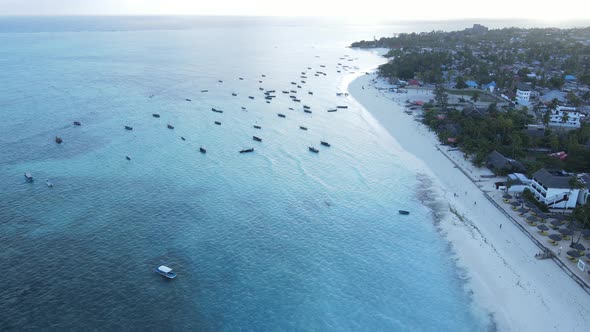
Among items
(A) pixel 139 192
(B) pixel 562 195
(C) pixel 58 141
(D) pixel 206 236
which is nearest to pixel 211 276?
(D) pixel 206 236

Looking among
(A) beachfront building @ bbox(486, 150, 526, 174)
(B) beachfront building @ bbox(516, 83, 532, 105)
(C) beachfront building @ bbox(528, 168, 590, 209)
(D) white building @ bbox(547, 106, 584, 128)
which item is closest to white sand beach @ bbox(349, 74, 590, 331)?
(A) beachfront building @ bbox(486, 150, 526, 174)

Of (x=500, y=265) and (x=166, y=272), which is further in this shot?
(x=500, y=265)

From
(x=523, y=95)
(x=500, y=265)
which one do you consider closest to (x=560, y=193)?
(x=500, y=265)

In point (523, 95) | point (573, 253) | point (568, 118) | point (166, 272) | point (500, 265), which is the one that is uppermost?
point (523, 95)

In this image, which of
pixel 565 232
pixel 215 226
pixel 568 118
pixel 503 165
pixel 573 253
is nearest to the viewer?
pixel 573 253

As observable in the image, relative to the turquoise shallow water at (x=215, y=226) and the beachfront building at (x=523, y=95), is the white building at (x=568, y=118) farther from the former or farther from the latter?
the turquoise shallow water at (x=215, y=226)

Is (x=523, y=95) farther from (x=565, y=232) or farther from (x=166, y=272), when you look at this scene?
(x=166, y=272)

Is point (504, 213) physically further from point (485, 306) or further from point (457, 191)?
point (485, 306)
